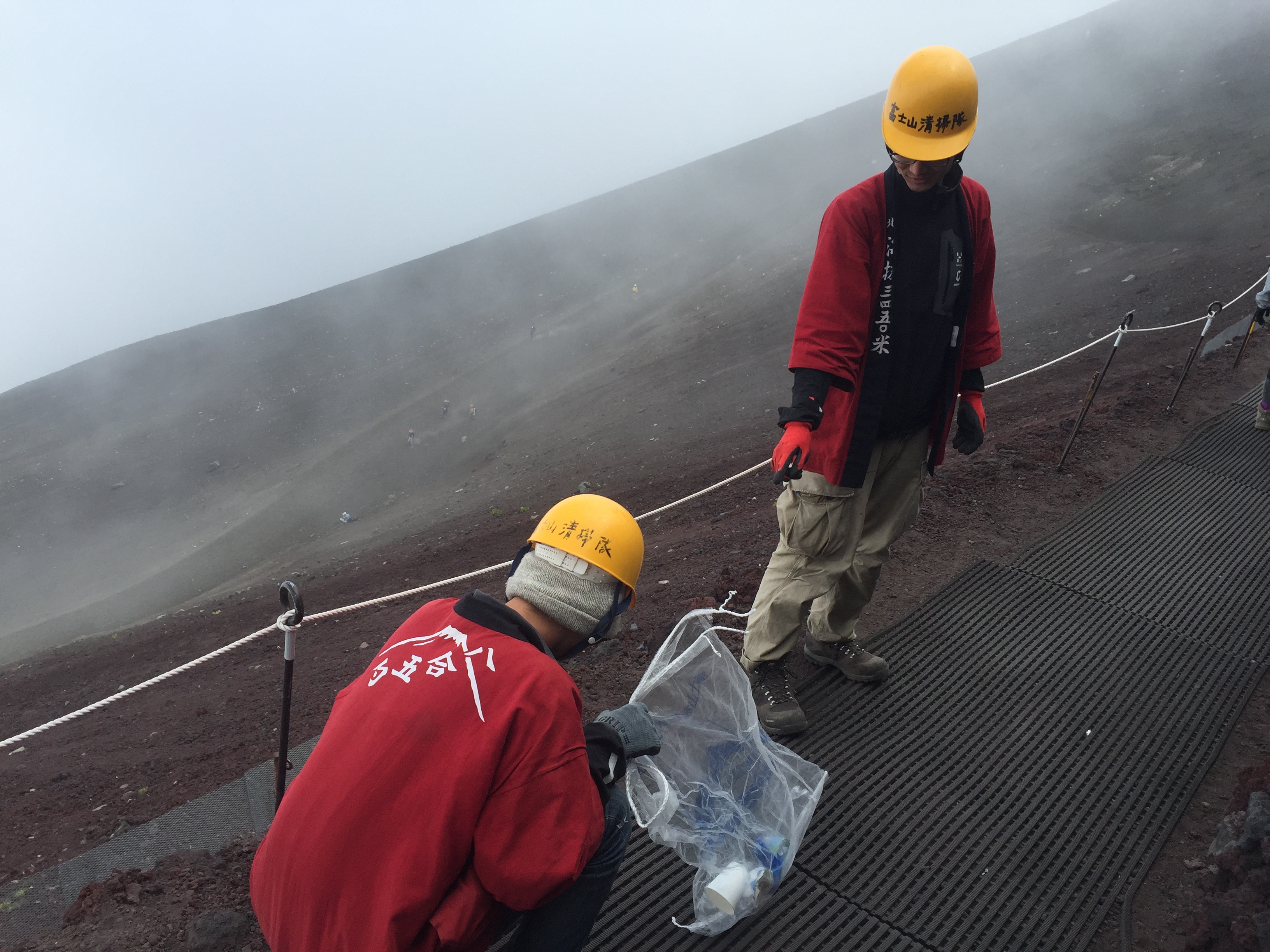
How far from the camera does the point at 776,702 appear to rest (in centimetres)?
282

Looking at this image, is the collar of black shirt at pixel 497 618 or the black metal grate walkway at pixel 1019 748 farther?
the black metal grate walkway at pixel 1019 748

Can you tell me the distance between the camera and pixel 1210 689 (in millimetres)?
2977

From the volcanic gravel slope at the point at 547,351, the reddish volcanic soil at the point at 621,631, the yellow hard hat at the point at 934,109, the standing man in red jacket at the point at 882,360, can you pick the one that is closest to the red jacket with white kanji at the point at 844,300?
the standing man in red jacket at the point at 882,360

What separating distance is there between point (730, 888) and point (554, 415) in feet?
35.9

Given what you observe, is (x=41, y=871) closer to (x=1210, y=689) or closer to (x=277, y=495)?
(x=1210, y=689)

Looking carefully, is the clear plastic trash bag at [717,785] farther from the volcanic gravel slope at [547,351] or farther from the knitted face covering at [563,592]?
the volcanic gravel slope at [547,351]

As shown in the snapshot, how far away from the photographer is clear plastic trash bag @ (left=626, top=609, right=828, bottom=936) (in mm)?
2051

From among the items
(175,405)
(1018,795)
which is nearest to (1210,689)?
(1018,795)

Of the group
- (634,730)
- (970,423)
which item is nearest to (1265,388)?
(970,423)

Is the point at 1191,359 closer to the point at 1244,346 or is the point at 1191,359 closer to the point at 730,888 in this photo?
the point at 1244,346

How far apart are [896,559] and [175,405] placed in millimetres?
17985

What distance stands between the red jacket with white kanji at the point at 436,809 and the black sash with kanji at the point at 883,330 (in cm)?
149

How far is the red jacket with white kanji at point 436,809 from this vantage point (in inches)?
49.9

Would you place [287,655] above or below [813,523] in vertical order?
above
